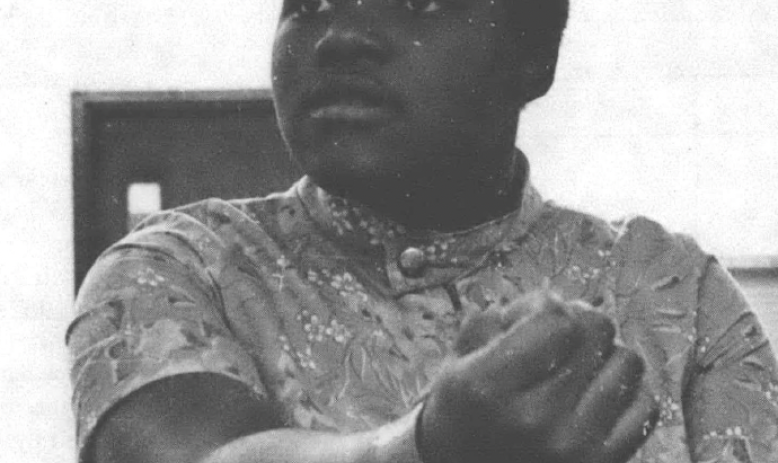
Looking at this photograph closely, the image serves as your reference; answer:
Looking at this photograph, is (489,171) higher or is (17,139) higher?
(489,171)

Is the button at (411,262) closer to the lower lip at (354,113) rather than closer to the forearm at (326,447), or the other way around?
the lower lip at (354,113)

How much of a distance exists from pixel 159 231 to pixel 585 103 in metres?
1.45

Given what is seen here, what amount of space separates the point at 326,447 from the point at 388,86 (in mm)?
198

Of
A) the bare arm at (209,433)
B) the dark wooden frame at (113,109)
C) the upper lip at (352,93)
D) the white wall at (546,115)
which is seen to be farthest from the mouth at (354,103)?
the dark wooden frame at (113,109)

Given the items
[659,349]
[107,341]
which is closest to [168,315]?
[107,341]

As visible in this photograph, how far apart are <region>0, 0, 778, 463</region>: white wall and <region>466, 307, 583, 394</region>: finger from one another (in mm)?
1548

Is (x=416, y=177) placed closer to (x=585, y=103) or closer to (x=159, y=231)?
(x=159, y=231)

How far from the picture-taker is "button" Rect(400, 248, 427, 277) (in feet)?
2.02

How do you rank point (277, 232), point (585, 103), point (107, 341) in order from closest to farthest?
point (107, 341) → point (277, 232) → point (585, 103)

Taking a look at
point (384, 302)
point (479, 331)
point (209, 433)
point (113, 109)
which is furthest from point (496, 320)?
point (113, 109)

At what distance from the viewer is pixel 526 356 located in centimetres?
34

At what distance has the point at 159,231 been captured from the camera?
0.59 m

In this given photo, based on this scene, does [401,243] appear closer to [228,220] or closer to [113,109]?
[228,220]

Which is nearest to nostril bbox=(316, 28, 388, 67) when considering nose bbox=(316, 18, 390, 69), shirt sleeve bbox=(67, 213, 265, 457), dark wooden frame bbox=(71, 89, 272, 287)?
nose bbox=(316, 18, 390, 69)
